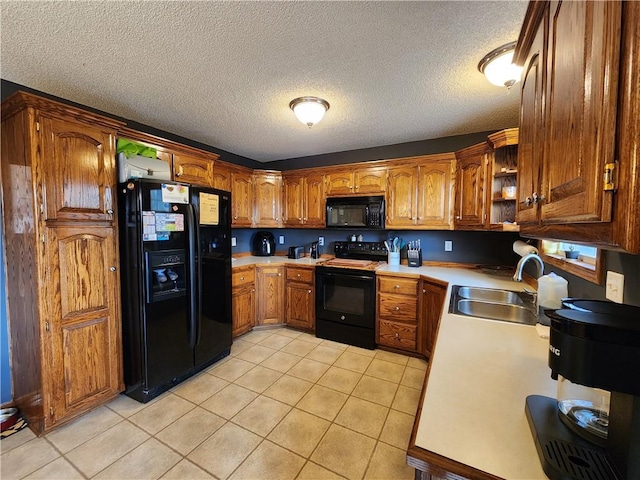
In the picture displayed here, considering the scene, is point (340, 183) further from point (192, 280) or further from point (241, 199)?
point (192, 280)

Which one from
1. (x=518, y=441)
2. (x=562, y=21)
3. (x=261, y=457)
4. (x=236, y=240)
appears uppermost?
(x=562, y=21)

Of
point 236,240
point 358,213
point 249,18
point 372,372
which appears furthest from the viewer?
point 236,240

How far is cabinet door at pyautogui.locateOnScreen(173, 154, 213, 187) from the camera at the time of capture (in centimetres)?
257

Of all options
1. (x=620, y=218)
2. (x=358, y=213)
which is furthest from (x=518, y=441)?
(x=358, y=213)

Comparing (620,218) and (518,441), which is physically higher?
(620,218)

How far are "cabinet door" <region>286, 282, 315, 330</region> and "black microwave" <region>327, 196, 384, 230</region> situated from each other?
88cm

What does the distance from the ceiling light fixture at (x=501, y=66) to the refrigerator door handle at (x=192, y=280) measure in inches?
91.9

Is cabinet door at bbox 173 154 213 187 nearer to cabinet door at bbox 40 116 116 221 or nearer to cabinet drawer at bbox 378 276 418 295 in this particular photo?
cabinet door at bbox 40 116 116 221

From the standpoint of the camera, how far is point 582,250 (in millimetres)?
1576

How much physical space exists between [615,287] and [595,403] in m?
0.64

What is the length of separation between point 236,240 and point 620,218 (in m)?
3.80

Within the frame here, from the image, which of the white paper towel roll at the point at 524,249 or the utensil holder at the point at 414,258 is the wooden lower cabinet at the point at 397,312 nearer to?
the utensil holder at the point at 414,258

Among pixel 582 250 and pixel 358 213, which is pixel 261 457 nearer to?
pixel 582 250

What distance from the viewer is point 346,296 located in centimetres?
306
